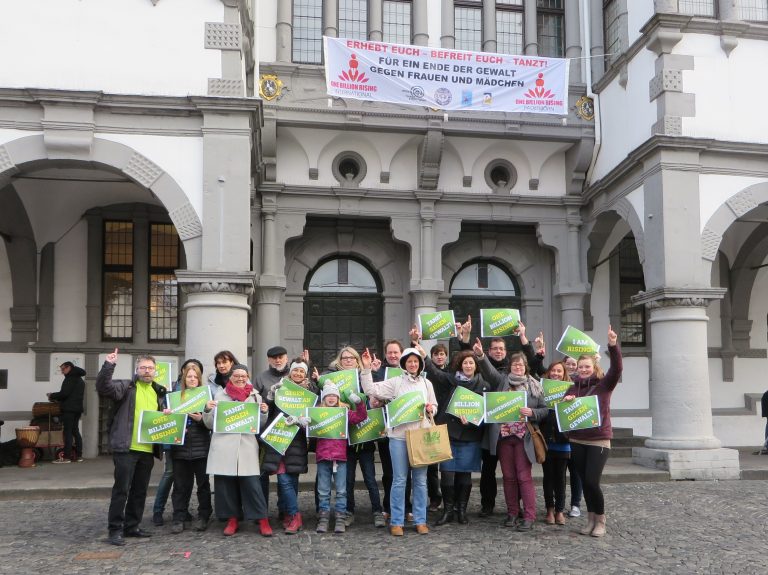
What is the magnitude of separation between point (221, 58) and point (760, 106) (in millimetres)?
8419

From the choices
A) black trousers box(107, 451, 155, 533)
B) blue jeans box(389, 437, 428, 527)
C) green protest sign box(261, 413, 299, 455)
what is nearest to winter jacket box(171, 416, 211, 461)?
black trousers box(107, 451, 155, 533)

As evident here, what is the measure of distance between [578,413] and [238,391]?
3.32 metres

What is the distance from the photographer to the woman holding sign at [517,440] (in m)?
8.14

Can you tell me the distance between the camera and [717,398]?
1620cm

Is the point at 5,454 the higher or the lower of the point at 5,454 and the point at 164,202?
the lower

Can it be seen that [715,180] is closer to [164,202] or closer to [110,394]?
[164,202]

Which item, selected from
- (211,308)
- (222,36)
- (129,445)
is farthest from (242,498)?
(222,36)

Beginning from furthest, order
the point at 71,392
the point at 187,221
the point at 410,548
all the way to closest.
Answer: the point at 71,392 < the point at 187,221 < the point at 410,548

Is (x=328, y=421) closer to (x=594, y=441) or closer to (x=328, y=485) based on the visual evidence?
(x=328, y=485)

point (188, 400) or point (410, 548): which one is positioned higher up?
point (188, 400)

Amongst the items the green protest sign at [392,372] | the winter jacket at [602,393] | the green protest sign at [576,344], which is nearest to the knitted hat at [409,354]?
the green protest sign at [392,372]

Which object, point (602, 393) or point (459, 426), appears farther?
point (459, 426)

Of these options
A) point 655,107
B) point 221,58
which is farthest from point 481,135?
point 221,58

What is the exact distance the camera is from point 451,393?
845 centimetres
